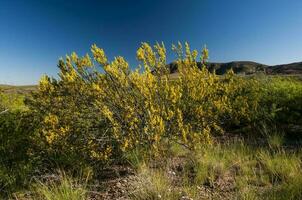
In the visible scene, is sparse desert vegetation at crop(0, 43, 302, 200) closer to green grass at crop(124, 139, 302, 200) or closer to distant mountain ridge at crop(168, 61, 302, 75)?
green grass at crop(124, 139, 302, 200)

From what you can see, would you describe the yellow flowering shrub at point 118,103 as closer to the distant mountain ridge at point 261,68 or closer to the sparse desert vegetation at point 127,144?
the sparse desert vegetation at point 127,144

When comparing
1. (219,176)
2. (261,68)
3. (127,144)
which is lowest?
(219,176)

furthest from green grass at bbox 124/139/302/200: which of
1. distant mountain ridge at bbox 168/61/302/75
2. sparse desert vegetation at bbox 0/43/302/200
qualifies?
distant mountain ridge at bbox 168/61/302/75

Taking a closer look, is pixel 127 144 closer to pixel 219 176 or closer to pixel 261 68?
pixel 219 176

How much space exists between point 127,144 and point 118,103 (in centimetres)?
91

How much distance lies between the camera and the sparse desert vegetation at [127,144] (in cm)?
394

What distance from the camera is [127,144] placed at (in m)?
3.98

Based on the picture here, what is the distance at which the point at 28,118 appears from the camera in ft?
18.7

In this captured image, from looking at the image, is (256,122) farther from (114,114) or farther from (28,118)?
(28,118)

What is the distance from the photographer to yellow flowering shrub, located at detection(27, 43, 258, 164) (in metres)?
4.34

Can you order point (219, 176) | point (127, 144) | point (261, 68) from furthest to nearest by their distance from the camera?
point (261, 68), point (219, 176), point (127, 144)

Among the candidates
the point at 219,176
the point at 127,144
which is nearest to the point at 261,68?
the point at 219,176

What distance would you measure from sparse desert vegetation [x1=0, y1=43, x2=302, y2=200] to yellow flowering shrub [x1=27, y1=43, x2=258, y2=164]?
2cm


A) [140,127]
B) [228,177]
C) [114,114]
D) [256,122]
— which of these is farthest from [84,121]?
[256,122]
